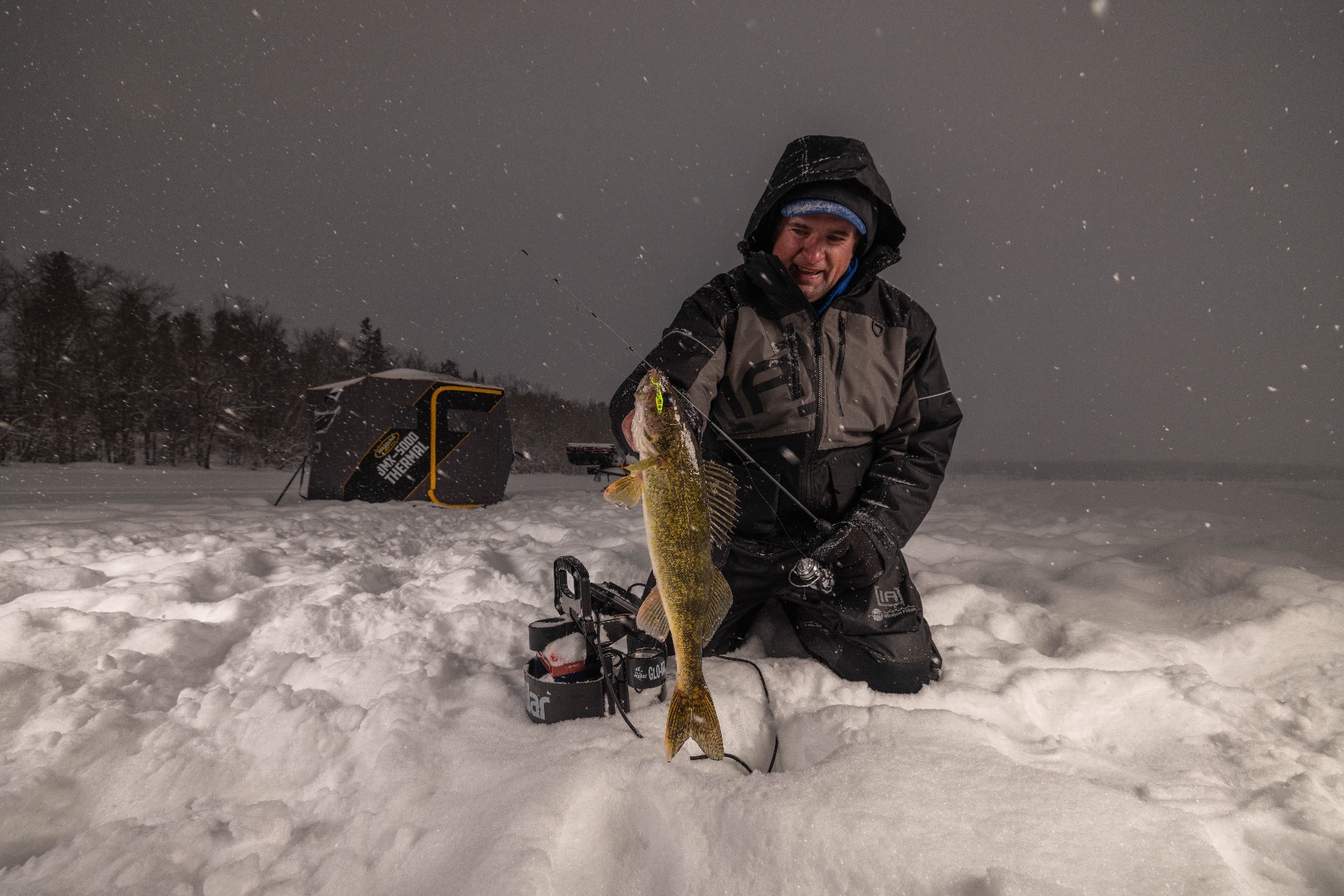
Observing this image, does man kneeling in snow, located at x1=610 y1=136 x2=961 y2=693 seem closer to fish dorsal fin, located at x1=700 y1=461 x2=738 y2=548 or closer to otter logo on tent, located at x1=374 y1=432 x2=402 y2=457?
fish dorsal fin, located at x1=700 y1=461 x2=738 y2=548

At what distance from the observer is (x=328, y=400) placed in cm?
857

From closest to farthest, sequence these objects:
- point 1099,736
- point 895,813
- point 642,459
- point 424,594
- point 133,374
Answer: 1. point 895,813
2. point 642,459
3. point 1099,736
4. point 424,594
5. point 133,374

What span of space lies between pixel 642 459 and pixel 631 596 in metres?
1.16

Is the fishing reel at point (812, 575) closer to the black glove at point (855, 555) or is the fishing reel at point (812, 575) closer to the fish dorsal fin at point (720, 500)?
the black glove at point (855, 555)

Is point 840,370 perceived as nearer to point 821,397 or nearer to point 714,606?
point 821,397

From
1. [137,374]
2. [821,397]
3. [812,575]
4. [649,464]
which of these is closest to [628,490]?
[649,464]

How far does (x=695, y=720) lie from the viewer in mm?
1846

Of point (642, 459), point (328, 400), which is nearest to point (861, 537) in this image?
point (642, 459)

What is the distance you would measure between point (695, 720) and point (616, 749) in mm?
338

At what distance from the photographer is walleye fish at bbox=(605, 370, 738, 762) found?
6.05ft

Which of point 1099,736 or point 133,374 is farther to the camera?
point 133,374

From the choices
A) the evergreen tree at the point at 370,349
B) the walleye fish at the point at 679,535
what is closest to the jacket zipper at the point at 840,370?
the walleye fish at the point at 679,535

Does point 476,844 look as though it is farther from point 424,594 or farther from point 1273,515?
point 1273,515

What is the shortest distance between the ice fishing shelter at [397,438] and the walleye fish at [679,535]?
25.8ft
